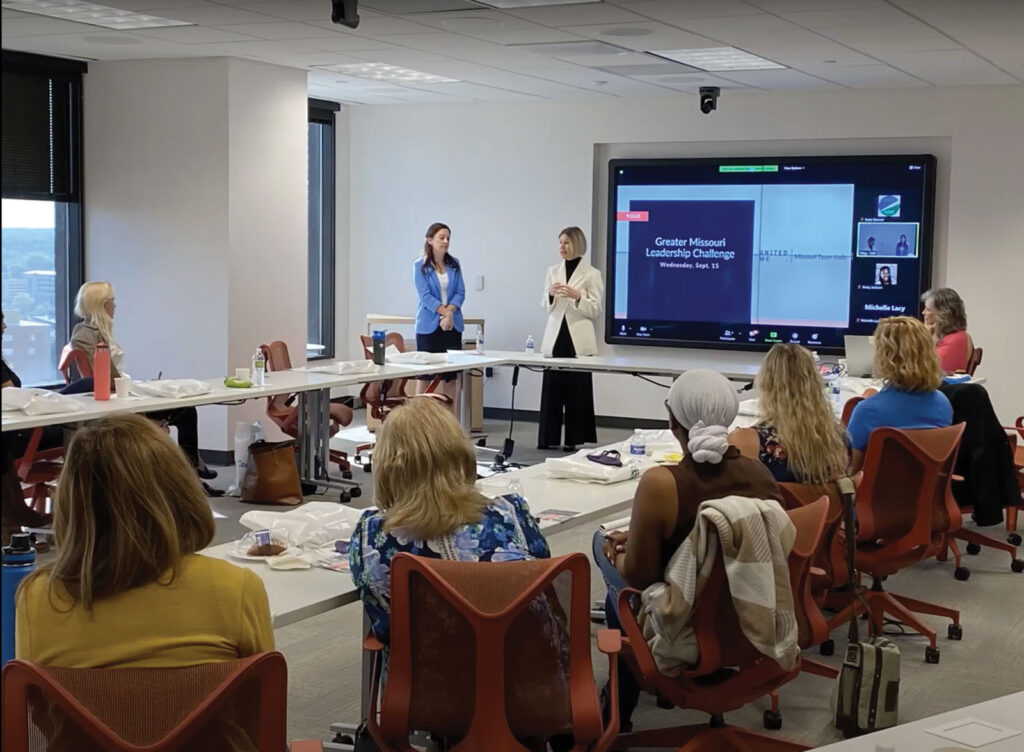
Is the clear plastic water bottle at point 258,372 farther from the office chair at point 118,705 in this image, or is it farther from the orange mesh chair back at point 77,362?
the office chair at point 118,705

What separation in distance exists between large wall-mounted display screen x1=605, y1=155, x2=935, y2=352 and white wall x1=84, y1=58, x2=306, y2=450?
10.1 feet

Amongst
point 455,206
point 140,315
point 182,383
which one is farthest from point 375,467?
point 455,206

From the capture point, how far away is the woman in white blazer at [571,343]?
961cm

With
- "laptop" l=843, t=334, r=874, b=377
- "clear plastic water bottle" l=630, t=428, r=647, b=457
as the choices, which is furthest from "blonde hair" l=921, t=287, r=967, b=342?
"clear plastic water bottle" l=630, t=428, r=647, b=457

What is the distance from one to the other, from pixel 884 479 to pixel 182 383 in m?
3.75

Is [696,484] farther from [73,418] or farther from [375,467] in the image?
[73,418]

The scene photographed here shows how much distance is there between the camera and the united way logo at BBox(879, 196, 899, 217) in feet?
31.9

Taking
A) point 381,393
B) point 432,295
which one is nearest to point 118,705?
point 381,393

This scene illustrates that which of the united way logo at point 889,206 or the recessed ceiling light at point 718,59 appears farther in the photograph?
the united way logo at point 889,206

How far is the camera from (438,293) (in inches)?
386

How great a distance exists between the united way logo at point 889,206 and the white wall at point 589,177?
345 millimetres

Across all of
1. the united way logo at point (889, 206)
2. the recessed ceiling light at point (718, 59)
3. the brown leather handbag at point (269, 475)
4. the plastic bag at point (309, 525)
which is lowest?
the brown leather handbag at point (269, 475)

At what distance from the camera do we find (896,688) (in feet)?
12.6

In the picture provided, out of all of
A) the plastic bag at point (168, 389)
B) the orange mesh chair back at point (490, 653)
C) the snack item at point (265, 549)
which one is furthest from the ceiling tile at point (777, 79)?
the orange mesh chair back at point (490, 653)
